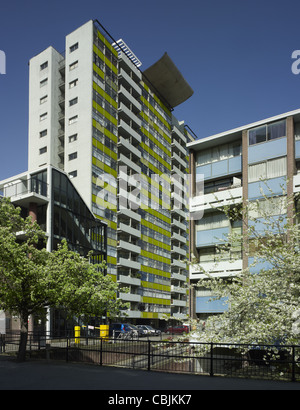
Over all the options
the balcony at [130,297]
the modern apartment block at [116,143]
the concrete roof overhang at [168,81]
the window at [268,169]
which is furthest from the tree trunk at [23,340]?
the concrete roof overhang at [168,81]

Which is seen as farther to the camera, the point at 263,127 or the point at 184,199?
the point at 184,199

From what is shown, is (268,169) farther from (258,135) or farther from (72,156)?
(72,156)

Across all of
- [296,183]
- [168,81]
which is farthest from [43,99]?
[296,183]

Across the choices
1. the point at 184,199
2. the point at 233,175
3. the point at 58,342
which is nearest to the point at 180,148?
the point at 184,199

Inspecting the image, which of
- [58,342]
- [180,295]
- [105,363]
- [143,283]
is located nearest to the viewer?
[105,363]

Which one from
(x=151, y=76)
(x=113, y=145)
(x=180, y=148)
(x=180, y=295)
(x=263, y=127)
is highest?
(x=151, y=76)

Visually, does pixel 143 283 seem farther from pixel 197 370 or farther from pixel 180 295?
pixel 197 370

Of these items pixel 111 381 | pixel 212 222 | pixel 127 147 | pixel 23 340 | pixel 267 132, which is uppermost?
pixel 127 147

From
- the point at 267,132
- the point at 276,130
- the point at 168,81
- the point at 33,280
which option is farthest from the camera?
the point at 168,81

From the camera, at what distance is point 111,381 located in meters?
13.7

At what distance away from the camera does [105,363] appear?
19453 millimetres

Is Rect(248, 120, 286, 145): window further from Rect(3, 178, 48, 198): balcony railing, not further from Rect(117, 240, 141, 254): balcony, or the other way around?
Rect(117, 240, 141, 254): balcony

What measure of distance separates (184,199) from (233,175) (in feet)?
205

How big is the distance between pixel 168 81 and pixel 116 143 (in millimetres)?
22301
